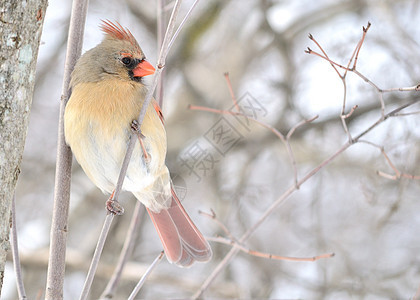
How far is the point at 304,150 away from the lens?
4812 millimetres

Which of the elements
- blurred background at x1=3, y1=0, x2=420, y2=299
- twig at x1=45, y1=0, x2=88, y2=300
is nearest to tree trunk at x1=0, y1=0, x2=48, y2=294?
twig at x1=45, y1=0, x2=88, y2=300

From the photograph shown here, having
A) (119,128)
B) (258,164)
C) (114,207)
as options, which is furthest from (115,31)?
(258,164)

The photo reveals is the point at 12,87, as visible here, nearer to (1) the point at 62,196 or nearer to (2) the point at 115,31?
(1) the point at 62,196

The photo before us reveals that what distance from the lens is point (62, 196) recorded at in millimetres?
1907

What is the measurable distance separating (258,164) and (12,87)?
418 cm

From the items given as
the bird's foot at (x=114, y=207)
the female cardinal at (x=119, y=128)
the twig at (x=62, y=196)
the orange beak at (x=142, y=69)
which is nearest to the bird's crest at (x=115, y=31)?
the female cardinal at (x=119, y=128)


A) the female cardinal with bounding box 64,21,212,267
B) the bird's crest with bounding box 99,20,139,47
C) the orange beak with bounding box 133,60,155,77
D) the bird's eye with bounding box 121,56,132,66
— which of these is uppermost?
the bird's crest with bounding box 99,20,139,47

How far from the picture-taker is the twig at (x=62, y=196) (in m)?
1.82

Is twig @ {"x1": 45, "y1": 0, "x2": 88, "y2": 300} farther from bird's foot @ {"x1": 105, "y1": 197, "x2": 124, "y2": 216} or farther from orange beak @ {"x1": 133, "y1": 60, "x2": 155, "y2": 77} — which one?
orange beak @ {"x1": 133, "y1": 60, "x2": 155, "y2": 77}

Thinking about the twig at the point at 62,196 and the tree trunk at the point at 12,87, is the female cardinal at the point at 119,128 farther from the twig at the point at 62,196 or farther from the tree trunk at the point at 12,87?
the tree trunk at the point at 12,87

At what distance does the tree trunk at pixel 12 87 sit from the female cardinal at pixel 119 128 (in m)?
0.66

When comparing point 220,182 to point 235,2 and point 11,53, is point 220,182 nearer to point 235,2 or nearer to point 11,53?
point 235,2

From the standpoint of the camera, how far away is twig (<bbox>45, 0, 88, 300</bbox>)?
1820mm

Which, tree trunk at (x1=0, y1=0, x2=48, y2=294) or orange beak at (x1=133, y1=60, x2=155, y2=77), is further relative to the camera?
orange beak at (x1=133, y1=60, x2=155, y2=77)
